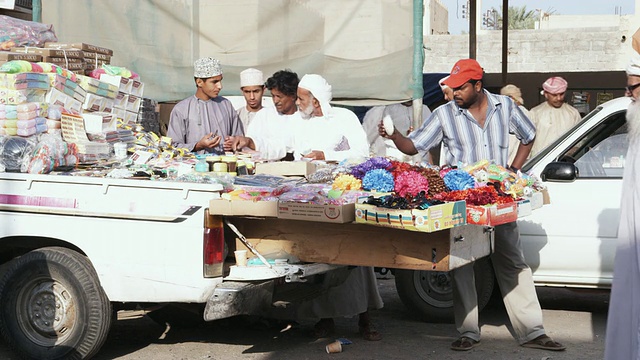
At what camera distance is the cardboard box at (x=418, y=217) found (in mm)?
4902

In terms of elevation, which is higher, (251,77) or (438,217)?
(251,77)

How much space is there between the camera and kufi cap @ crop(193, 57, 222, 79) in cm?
806

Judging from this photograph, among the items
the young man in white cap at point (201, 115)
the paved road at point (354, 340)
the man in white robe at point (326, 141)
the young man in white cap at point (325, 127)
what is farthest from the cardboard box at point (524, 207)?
the young man in white cap at point (201, 115)

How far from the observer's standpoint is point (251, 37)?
1061cm

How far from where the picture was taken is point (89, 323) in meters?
6.04

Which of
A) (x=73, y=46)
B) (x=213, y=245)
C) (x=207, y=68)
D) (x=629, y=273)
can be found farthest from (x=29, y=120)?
(x=629, y=273)

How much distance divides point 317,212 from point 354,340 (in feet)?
6.83

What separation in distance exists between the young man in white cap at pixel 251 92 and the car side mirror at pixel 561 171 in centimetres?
314

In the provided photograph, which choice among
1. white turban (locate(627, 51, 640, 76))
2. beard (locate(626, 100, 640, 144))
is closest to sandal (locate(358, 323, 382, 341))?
white turban (locate(627, 51, 640, 76))

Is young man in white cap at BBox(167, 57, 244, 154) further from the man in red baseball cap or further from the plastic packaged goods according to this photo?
the man in red baseball cap

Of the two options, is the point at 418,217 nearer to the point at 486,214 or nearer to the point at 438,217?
the point at 438,217

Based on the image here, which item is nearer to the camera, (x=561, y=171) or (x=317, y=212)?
(x=317, y=212)

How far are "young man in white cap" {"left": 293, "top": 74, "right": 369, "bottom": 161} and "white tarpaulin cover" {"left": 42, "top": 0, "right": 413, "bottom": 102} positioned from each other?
245 cm

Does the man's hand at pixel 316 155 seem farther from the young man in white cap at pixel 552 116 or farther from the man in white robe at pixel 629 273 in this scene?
the young man in white cap at pixel 552 116
